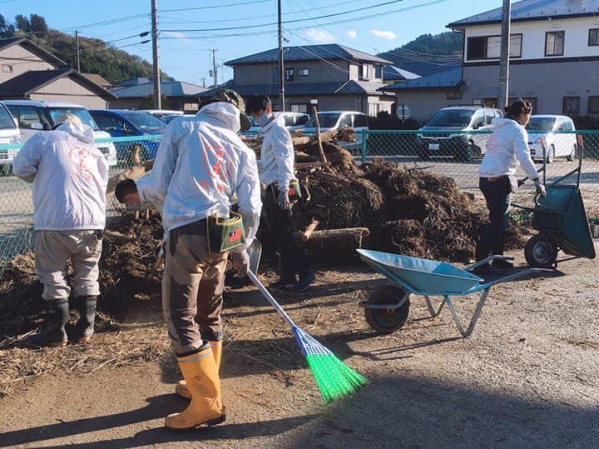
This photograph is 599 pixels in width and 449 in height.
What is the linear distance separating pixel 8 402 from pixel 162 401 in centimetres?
95

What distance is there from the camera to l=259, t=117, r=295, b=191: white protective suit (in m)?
Answer: 5.78

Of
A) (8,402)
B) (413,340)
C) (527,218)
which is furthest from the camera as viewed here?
(527,218)

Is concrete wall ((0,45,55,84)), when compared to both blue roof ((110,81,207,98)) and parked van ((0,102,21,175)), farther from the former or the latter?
parked van ((0,102,21,175))

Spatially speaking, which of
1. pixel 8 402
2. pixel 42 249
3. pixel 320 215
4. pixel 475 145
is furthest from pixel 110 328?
pixel 475 145

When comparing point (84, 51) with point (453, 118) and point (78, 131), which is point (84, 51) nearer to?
point (453, 118)

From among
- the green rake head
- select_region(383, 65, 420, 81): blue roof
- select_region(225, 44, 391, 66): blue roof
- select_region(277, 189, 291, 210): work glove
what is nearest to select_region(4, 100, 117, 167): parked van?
select_region(277, 189, 291, 210): work glove

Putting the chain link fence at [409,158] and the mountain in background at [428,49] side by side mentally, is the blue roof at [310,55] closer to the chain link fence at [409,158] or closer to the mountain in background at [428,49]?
the chain link fence at [409,158]

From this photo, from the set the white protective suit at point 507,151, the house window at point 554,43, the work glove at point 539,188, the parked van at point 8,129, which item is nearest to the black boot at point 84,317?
the white protective suit at point 507,151

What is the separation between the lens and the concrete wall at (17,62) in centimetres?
4081

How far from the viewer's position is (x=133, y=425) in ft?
11.7

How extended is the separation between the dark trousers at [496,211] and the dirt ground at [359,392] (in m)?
1.18

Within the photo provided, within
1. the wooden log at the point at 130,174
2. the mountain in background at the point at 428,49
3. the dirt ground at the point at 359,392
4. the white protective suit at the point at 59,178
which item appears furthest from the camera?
the mountain in background at the point at 428,49

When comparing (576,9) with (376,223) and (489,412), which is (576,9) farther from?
(489,412)

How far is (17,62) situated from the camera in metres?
41.8
